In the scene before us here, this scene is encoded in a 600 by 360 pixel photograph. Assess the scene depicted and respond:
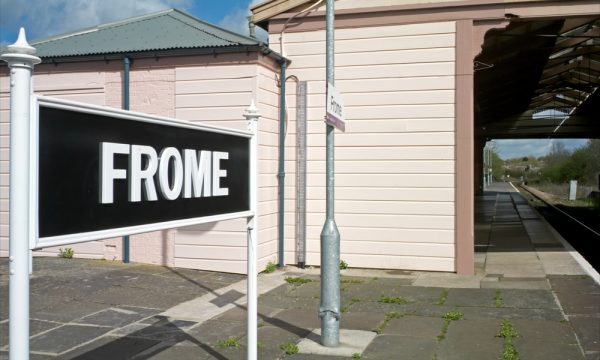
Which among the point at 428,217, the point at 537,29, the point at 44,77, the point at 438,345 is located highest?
the point at 537,29

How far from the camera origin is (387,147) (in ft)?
34.6

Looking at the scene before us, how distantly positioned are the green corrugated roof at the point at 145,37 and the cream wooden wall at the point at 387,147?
162 cm

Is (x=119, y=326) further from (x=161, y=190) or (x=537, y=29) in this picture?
(x=537, y=29)

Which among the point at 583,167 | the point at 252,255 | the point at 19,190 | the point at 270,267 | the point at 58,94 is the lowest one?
the point at 270,267

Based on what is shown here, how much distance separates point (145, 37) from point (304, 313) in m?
6.46

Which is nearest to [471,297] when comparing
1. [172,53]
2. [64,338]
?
[64,338]

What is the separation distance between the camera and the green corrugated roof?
10430 millimetres

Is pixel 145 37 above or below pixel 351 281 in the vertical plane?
above

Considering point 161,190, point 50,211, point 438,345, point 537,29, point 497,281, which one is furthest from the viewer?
point 537,29

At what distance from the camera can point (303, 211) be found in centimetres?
1077

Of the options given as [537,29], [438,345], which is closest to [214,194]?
[438,345]

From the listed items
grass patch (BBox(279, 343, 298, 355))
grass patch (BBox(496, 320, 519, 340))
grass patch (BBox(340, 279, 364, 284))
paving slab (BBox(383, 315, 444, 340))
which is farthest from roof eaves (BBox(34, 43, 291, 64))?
grass patch (BBox(496, 320, 519, 340))

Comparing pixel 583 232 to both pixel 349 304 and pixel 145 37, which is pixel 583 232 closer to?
pixel 349 304

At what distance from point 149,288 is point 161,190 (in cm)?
542
